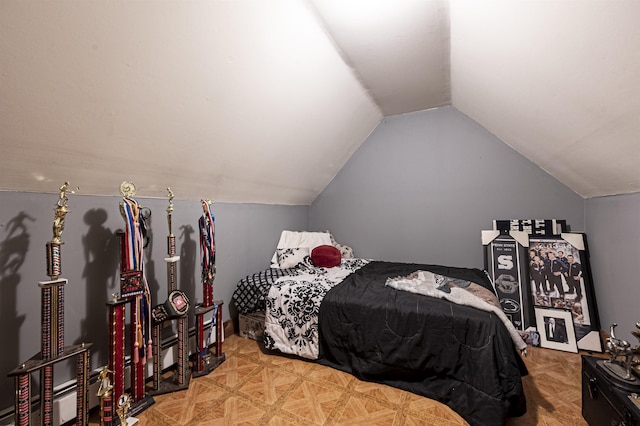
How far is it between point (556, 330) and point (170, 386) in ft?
10.8

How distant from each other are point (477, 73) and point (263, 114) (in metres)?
1.69

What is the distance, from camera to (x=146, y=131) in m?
1.62

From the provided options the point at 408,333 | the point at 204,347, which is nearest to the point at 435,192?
the point at 408,333

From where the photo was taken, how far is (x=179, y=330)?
1950 millimetres

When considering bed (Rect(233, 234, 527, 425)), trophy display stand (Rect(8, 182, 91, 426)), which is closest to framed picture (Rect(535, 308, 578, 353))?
bed (Rect(233, 234, 527, 425))

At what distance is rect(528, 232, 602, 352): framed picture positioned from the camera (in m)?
2.50

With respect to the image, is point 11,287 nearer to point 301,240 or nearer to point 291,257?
point 291,257

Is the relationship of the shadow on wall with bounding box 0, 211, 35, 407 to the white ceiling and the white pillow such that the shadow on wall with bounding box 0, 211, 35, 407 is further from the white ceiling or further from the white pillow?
the white pillow

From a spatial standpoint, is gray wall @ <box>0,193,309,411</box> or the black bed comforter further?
the black bed comforter

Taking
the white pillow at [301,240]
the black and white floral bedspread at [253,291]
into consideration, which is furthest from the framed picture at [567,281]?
the black and white floral bedspread at [253,291]

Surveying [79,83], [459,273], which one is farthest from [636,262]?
[79,83]

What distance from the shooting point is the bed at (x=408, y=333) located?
1606 millimetres

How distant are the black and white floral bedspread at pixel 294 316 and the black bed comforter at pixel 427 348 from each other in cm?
8

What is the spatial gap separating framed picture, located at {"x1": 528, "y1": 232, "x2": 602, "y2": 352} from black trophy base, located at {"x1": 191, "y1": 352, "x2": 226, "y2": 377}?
3.01 m
